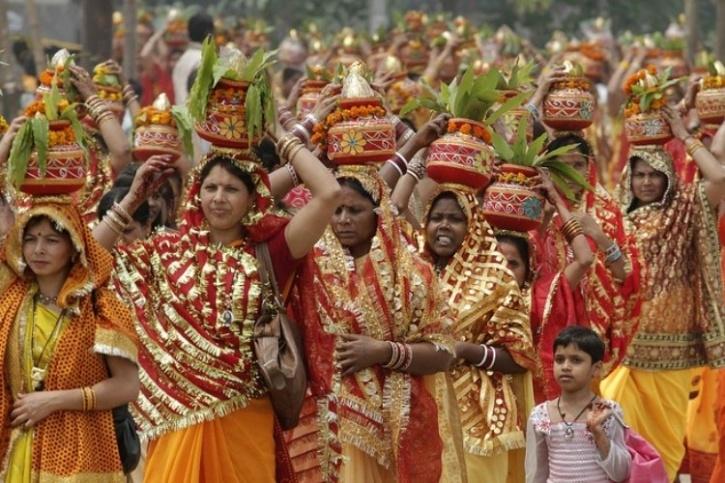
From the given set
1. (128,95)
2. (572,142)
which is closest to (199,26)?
(128,95)

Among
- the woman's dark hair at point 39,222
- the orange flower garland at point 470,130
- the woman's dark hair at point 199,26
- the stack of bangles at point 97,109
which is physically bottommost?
the woman's dark hair at point 39,222

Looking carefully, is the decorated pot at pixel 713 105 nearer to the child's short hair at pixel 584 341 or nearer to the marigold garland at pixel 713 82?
the marigold garland at pixel 713 82

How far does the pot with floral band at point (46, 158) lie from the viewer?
771 centimetres

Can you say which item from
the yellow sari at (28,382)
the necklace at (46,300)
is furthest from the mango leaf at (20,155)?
the yellow sari at (28,382)

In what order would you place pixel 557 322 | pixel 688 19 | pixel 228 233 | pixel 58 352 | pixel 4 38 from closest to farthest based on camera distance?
1. pixel 58 352
2. pixel 228 233
3. pixel 557 322
4. pixel 4 38
5. pixel 688 19

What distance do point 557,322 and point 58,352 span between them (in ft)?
11.6

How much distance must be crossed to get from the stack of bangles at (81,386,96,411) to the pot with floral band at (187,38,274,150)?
3.64 feet

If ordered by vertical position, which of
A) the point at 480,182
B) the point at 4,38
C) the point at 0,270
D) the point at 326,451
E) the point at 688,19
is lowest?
the point at 326,451

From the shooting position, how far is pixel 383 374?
914 cm

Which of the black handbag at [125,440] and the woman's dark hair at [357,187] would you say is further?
the woman's dark hair at [357,187]

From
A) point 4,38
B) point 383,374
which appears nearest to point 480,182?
point 383,374

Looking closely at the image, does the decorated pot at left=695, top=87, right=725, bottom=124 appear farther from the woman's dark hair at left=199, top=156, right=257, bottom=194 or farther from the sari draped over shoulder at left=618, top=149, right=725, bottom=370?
the woman's dark hair at left=199, top=156, right=257, bottom=194

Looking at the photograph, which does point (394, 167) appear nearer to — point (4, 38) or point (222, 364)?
point (222, 364)

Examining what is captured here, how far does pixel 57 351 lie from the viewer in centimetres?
763
